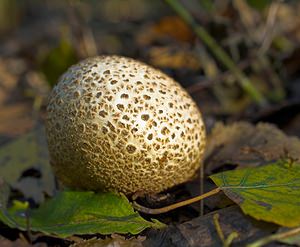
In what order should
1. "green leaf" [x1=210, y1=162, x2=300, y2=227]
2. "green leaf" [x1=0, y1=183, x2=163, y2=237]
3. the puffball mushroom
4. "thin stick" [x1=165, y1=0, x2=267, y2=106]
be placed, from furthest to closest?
"thin stick" [x1=165, y1=0, x2=267, y2=106], the puffball mushroom, "green leaf" [x1=0, y1=183, x2=163, y2=237], "green leaf" [x1=210, y1=162, x2=300, y2=227]

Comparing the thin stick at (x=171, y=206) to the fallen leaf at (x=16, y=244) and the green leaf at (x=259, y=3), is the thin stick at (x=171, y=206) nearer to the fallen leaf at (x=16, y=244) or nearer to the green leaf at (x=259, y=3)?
the fallen leaf at (x=16, y=244)

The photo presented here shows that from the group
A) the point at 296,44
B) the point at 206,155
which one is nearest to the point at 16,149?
the point at 206,155

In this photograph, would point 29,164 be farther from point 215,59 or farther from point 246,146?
point 215,59

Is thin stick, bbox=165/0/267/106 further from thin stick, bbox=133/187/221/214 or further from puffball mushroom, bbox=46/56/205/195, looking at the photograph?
thin stick, bbox=133/187/221/214

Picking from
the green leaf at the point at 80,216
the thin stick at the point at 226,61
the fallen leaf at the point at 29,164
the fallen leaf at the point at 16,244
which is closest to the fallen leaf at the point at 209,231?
the green leaf at the point at 80,216

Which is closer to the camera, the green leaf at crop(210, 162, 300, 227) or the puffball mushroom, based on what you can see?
the green leaf at crop(210, 162, 300, 227)

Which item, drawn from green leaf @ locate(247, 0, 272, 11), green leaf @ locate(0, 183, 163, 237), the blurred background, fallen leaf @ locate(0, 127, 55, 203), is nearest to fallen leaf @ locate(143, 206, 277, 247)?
green leaf @ locate(0, 183, 163, 237)

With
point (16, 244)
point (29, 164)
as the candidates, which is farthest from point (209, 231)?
point (29, 164)

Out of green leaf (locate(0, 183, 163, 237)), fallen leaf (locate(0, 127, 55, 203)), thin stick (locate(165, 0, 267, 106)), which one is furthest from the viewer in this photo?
thin stick (locate(165, 0, 267, 106))

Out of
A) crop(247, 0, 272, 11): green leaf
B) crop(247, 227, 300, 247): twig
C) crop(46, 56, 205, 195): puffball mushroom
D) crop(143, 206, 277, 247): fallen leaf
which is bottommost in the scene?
crop(143, 206, 277, 247): fallen leaf
